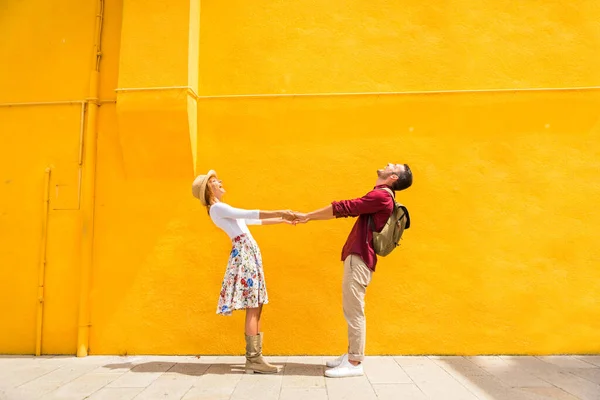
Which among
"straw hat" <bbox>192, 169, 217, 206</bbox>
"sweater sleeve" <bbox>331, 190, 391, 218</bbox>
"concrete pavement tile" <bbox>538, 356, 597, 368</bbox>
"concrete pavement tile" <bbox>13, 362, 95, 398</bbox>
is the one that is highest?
"straw hat" <bbox>192, 169, 217, 206</bbox>

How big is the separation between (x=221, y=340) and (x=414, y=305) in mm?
1937

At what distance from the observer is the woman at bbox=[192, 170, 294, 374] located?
142 inches

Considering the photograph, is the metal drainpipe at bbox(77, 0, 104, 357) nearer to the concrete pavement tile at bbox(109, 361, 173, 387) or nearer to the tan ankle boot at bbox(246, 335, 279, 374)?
the concrete pavement tile at bbox(109, 361, 173, 387)

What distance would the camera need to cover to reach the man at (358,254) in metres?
3.51

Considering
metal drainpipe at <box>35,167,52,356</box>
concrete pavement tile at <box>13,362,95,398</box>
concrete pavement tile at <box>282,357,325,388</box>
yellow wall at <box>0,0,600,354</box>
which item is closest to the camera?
concrete pavement tile at <box>13,362,95,398</box>

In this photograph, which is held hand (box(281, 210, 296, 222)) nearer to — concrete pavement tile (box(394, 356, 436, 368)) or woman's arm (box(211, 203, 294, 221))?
woman's arm (box(211, 203, 294, 221))

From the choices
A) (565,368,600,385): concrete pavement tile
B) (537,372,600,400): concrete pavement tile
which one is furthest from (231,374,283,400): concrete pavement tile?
(565,368,600,385): concrete pavement tile

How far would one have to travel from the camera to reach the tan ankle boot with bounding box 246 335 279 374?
3627 millimetres

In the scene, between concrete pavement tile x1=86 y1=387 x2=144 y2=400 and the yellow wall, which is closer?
concrete pavement tile x1=86 y1=387 x2=144 y2=400

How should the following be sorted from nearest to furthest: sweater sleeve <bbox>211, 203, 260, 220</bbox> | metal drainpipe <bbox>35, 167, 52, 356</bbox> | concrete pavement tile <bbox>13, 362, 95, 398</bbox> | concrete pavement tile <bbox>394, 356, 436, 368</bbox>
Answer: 1. concrete pavement tile <bbox>13, 362, 95, 398</bbox>
2. sweater sleeve <bbox>211, 203, 260, 220</bbox>
3. concrete pavement tile <bbox>394, 356, 436, 368</bbox>
4. metal drainpipe <bbox>35, 167, 52, 356</bbox>

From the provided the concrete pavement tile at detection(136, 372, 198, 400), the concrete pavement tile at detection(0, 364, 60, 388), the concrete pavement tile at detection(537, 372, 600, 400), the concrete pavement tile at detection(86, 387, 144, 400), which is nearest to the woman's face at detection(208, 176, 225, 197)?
the concrete pavement tile at detection(136, 372, 198, 400)

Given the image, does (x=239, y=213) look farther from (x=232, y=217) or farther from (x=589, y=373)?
(x=589, y=373)

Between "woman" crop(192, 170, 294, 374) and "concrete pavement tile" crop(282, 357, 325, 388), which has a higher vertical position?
"woman" crop(192, 170, 294, 374)

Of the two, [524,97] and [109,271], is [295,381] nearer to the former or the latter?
[109,271]
